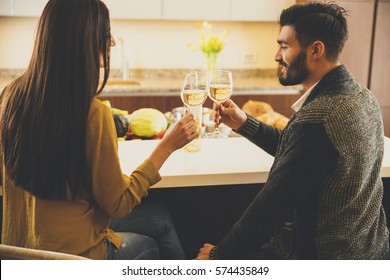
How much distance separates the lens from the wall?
3.71 meters

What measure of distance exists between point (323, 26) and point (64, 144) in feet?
2.36

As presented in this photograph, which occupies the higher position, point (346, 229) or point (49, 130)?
point (49, 130)

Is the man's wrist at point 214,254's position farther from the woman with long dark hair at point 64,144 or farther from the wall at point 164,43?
the wall at point 164,43

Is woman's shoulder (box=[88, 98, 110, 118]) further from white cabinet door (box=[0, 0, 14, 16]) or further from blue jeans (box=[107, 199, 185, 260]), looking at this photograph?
white cabinet door (box=[0, 0, 14, 16])

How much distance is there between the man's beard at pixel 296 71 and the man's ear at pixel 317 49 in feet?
0.09

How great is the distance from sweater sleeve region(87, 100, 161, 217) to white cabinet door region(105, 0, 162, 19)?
2.69 m

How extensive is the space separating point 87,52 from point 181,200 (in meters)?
0.75

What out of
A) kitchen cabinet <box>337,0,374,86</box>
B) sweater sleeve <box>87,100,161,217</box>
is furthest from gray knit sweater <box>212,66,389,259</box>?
kitchen cabinet <box>337,0,374,86</box>

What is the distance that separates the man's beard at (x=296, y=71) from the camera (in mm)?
1158

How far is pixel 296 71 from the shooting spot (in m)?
1.17

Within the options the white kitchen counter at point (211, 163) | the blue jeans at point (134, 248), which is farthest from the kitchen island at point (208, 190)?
the blue jeans at point (134, 248)

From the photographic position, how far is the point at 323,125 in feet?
3.21

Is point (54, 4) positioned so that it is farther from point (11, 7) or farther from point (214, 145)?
point (11, 7)
